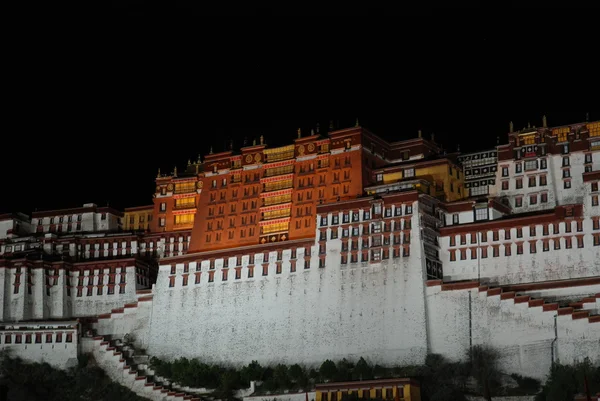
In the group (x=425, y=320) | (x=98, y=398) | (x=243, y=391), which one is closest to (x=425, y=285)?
(x=425, y=320)

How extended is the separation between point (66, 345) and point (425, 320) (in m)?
26.4

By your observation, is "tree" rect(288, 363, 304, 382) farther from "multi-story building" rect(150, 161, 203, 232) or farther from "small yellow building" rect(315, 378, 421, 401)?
"multi-story building" rect(150, 161, 203, 232)

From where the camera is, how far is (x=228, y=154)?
314 ft

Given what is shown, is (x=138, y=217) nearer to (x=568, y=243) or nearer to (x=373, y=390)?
(x=373, y=390)

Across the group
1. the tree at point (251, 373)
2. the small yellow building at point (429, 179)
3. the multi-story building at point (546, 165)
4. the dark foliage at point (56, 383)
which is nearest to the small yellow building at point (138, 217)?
the dark foliage at point (56, 383)

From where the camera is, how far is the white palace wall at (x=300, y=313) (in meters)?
77.0

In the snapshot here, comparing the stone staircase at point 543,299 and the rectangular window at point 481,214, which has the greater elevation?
the rectangular window at point 481,214

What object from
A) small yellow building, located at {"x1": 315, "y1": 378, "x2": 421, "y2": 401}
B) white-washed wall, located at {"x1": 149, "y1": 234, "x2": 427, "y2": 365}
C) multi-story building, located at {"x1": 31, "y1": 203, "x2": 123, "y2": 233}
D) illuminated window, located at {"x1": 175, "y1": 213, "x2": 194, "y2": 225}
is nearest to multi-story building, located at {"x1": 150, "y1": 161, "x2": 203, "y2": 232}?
illuminated window, located at {"x1": 175, "y1": 213, "x2": 194, "y2": 225}

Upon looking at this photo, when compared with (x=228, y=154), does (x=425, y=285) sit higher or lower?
lower

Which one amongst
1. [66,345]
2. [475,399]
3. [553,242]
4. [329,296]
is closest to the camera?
[475,399]

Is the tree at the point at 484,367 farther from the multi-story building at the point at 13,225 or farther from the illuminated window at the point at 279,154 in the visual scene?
the multi-story building at the point at 13,225

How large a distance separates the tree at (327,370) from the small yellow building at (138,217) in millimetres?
34013

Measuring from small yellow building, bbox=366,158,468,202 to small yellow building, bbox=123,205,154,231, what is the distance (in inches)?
1020

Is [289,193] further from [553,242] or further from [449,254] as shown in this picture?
[553,242]
